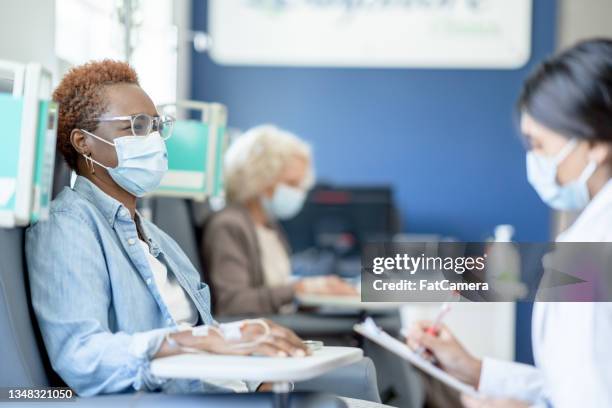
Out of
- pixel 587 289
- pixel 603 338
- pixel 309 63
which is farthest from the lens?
pixel 309 63

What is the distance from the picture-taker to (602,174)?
58.6 inches

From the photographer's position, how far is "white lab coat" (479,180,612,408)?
4.35 feet

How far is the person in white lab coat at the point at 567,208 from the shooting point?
4.38 feet

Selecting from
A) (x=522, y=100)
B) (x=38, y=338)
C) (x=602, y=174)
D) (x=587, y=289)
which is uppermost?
(x=522, y=100)

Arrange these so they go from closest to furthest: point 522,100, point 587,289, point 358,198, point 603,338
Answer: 1. point 603,338
2. point 587,289
3. point 522,100
4. point 358,198

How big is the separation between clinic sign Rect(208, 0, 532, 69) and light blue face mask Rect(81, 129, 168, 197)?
304cm

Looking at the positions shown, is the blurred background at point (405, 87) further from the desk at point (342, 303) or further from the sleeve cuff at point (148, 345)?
the sleeve cuff at point (148, 345)

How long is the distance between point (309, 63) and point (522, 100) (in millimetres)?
3147

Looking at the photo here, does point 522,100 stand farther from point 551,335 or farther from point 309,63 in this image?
point 309,63

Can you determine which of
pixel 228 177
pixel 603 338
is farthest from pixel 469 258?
pixel 228 177

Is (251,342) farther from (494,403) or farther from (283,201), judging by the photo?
(283,201)

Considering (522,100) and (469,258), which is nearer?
(522,100)

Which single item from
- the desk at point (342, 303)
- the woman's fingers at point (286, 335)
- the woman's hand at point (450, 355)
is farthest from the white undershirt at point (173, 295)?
the desk at point (342, 303)

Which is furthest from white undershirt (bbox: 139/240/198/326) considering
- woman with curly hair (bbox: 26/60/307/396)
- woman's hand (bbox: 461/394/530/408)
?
woman's hand (bbox: 461/394/530/408)
